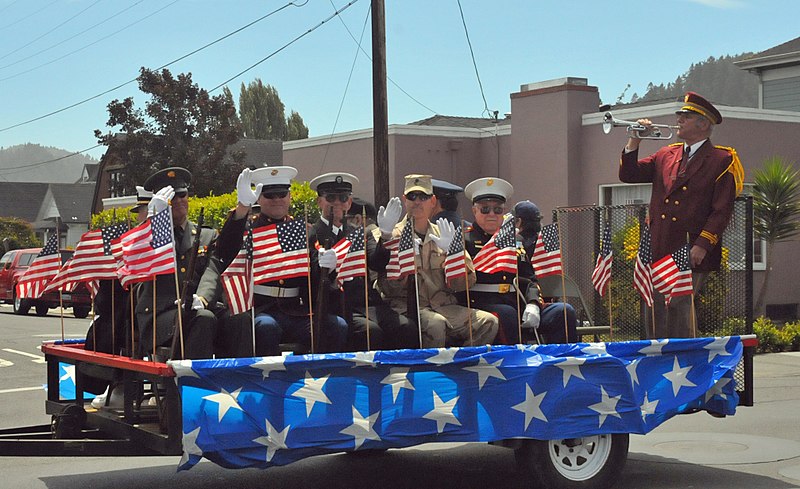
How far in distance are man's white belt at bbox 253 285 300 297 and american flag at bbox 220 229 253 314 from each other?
34cm

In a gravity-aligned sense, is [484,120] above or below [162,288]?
above

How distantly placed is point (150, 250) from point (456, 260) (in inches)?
83.6

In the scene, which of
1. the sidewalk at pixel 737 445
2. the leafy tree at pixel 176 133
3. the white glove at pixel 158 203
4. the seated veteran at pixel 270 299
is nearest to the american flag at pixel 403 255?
the seated veteran at pixel 270 299

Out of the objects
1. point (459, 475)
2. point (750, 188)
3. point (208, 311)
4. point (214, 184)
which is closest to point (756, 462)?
point (459, 475)

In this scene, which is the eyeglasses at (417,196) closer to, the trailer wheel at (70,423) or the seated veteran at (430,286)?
the seated veteran at (430,286)

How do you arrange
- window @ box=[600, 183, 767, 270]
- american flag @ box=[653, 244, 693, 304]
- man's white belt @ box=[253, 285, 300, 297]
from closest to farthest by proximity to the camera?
1. man's white belt @ box=[253, 285, 300, 297]
2. american flag @ box=[653, 244, 693, 304]
3. window @ box=[600, 183, 767, 270]

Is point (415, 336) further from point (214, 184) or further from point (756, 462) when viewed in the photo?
point (214, 184)

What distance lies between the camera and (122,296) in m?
7.70

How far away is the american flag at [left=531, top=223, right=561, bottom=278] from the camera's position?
784 cm

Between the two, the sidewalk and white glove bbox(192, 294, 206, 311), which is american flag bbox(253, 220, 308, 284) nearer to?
white glove bbox(192, 294, 206, 311)

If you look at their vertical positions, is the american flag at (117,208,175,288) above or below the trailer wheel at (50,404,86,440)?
above

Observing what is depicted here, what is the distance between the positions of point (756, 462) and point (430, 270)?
2.83 meters

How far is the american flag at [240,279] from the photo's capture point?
684cm

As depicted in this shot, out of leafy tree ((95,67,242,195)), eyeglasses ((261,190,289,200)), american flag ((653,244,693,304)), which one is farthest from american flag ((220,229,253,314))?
leafy tree ((95,67,242,195))
